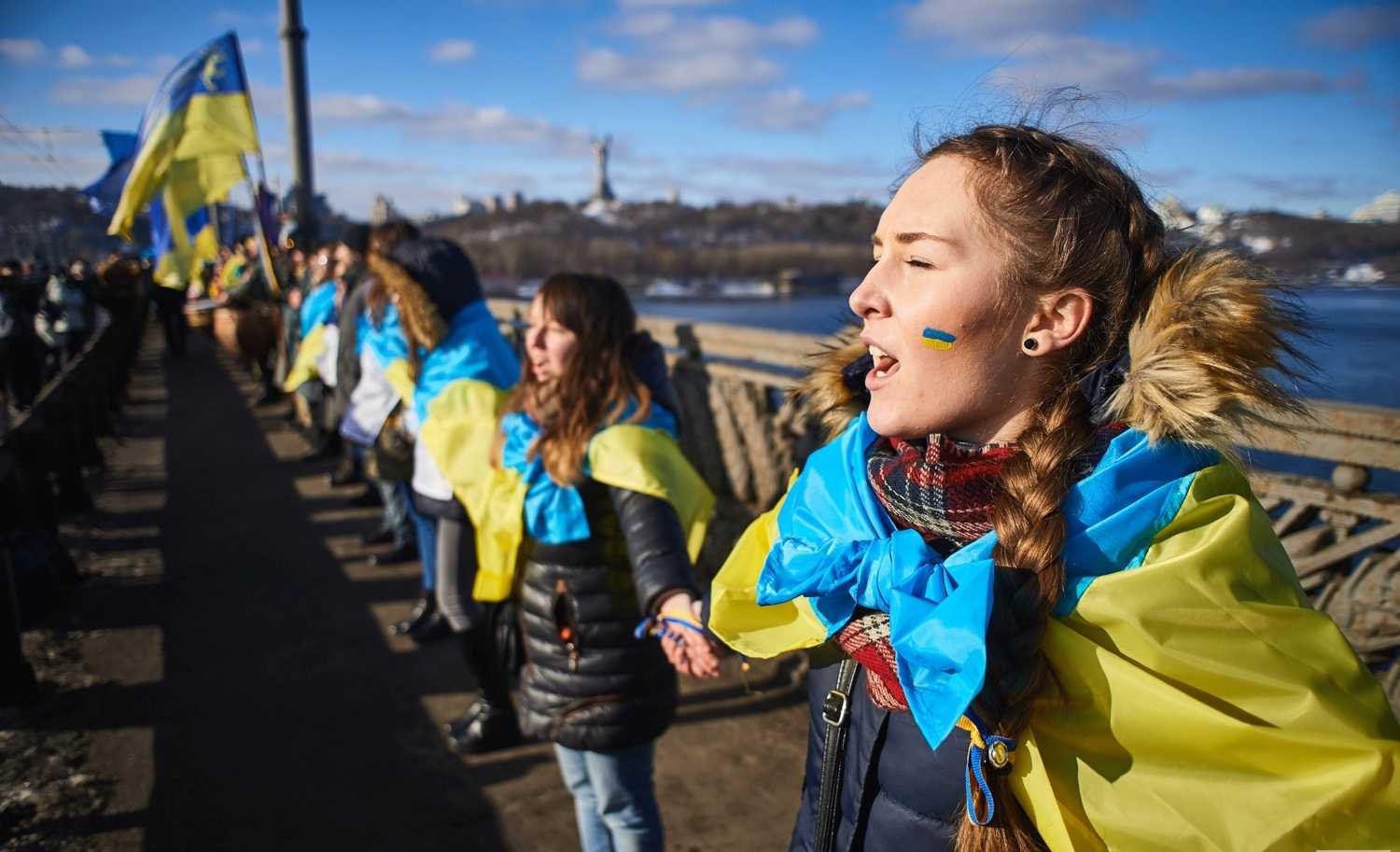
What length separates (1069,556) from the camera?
1154 mm

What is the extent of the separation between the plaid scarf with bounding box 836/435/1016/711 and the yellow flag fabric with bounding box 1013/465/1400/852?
0.20 m

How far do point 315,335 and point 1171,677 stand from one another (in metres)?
6.30

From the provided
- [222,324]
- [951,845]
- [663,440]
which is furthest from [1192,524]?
[222,324]

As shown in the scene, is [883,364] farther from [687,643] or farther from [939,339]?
[687,643]

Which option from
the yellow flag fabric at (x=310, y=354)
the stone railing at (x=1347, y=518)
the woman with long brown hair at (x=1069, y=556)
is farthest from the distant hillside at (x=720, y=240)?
the yellow flag fabric at (x=310, y=354)

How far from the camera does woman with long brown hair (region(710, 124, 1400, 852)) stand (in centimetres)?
106

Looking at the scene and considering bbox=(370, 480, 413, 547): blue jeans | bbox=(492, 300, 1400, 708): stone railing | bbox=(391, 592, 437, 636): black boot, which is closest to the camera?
bbox=(492, 300, 1400, 708): stone railing

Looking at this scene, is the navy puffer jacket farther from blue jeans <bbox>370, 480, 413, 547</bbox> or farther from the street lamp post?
the street lamp post

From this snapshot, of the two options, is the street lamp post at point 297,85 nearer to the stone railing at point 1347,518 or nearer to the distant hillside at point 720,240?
the distant hillside at point 720,240

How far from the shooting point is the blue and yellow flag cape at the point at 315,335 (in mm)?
6367

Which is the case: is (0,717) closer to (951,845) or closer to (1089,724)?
Answer: (951,845)

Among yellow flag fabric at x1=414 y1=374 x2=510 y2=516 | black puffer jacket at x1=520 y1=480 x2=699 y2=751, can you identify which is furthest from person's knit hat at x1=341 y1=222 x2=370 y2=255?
black puffer jacket at x1=520 y1=480 x2=699 y2=751

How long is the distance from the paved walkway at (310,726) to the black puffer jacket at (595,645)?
2.59 feet

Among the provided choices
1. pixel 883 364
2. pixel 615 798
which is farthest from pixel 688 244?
pixel 883 364
